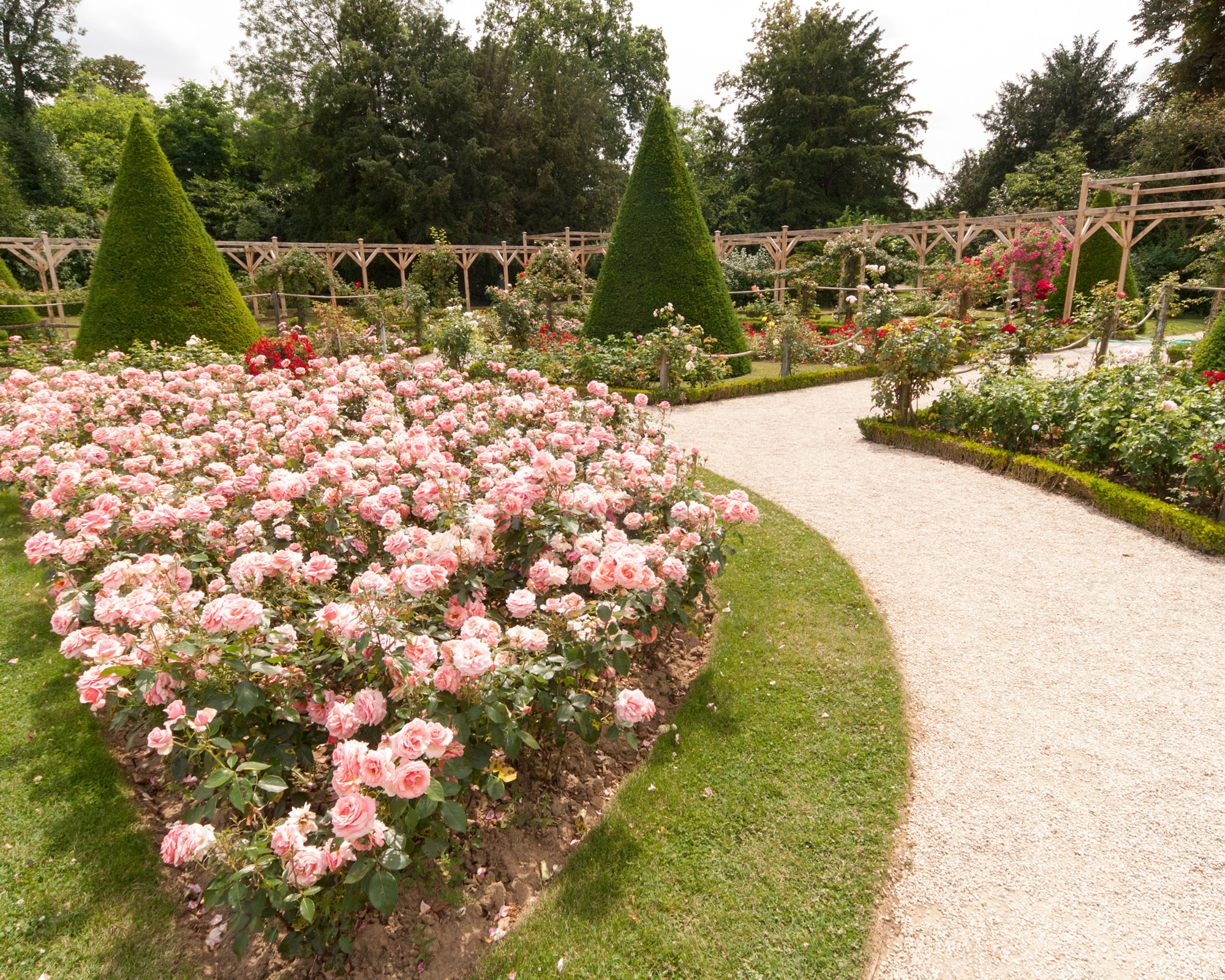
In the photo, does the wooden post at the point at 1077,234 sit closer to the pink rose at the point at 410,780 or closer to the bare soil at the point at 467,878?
the bare soil at the point at 467,878

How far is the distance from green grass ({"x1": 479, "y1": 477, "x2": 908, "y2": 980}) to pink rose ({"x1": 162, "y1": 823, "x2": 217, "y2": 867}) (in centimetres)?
105

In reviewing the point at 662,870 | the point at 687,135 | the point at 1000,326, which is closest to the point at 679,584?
the point at 662,870

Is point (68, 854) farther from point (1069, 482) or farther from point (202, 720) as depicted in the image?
point (1069, 482)

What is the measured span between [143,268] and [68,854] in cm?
879

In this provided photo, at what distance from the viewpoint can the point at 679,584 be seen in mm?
3361

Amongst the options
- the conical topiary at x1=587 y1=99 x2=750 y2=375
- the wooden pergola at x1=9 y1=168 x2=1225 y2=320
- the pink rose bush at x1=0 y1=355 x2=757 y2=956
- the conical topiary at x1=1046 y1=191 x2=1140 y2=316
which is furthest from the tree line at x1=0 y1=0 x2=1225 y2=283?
the pink rose bush at x1=0 y1=355 x2=757 y2=956

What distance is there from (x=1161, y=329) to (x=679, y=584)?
42.9ft

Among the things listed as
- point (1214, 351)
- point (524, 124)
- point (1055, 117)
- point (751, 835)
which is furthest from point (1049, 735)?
point (1055, 117)

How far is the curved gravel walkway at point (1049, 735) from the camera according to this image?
239cm

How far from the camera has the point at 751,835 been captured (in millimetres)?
2809

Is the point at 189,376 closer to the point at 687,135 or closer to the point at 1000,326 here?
the point at 1000,326

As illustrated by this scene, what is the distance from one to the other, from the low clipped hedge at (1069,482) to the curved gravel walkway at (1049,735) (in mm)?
129

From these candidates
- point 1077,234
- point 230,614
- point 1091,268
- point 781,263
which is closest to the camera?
point 230,614

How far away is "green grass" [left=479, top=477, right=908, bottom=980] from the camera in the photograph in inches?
92.3
